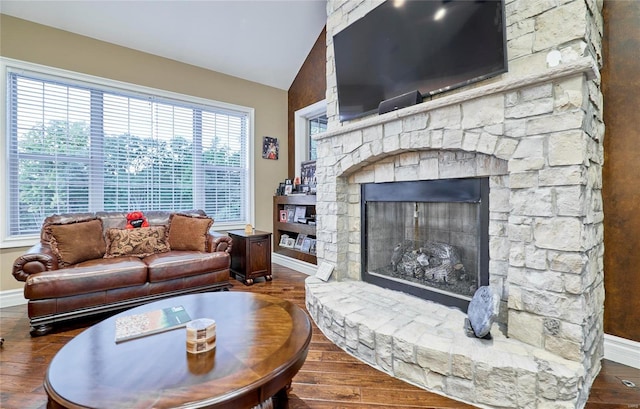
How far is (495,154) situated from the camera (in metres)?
1.76

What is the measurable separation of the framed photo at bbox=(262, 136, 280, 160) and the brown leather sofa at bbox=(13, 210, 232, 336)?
153 centimetres

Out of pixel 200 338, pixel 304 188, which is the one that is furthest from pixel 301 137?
pixel 200 338

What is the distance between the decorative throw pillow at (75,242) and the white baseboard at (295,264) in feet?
7.29

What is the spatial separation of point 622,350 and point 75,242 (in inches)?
168

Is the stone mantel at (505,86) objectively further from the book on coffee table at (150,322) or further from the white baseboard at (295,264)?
the white baseboard at (295,264)

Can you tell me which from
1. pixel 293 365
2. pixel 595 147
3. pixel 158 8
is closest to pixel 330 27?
pixel 158 8

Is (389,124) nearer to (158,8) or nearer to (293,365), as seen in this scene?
(293,365)

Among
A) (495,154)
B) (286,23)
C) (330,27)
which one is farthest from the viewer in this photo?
(286,23)

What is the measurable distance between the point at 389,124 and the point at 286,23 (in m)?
2.33

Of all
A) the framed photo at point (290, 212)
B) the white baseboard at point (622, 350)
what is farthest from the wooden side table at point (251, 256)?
the white baseboard at point (622, 350)

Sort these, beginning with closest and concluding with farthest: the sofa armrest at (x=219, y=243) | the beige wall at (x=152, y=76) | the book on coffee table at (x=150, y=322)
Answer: the book on coffee table at (x=150, y=322)
the beige wall at (x=152, y=76)
the sofa armrest at (x=219, y=243)

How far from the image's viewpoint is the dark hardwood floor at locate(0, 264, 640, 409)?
150 cm

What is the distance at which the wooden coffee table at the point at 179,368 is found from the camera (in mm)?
896

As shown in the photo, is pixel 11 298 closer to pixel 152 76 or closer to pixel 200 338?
pixel 152 76
